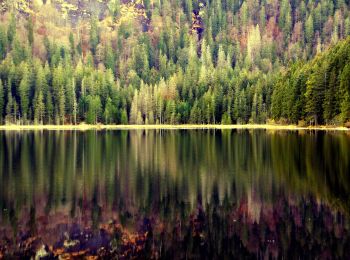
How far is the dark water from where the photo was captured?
70.1 feet

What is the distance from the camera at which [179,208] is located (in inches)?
1116

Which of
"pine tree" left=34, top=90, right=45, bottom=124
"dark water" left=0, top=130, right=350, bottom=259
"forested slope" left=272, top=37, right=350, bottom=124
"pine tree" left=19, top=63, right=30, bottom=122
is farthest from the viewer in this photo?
"pine tree" left=19, top=63, right=30, bottom=122

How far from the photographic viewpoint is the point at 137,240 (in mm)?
22531

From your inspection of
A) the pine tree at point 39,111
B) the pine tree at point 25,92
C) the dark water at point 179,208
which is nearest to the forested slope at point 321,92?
the dark water at point 179,208

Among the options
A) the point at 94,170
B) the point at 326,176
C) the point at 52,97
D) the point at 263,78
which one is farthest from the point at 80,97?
the point at 326,176

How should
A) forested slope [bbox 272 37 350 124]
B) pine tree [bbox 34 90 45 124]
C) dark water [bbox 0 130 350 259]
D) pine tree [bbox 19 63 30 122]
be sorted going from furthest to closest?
pine tree [bbox 19 63 30 122]
pine tree [bbox 34 90 45 124]
forested slope [bbox 272 37 350 124]
dark water [bbox 0 130 350 259]

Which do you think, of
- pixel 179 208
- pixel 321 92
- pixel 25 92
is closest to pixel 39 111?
pixel 25 92

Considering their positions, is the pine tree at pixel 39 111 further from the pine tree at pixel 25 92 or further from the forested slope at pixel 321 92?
the forested slope at pixel 321 92

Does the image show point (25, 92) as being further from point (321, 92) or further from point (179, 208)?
point (179, 208)

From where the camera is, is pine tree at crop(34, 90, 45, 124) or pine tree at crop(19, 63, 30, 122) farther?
pine tree at crop(19, 63, 30, 122)

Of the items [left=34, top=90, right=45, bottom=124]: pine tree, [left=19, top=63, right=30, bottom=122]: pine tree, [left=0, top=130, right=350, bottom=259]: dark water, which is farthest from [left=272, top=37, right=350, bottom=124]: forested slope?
[left=19, top=63, right=30, bottom=122]: pine tree

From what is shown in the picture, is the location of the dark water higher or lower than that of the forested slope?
lower

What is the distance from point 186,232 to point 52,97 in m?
156

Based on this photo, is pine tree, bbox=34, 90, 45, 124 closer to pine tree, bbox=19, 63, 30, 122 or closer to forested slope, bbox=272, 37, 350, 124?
pine tree, bbox=19, 63, 30, 122
